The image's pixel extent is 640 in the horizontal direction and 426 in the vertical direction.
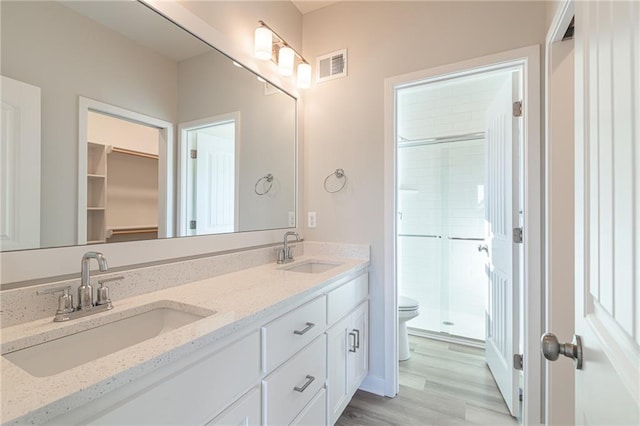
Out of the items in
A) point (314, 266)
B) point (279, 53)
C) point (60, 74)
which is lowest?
point (314, 266)

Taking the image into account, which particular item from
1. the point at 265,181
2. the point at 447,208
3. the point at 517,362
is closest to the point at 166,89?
the point at 265,181

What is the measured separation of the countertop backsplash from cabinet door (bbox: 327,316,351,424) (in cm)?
56

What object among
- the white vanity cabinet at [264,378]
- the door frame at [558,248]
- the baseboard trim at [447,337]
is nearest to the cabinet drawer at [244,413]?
the white vanity cabinet at [264,378]

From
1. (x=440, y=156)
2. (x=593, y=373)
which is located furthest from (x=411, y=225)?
(x=593, y=373)

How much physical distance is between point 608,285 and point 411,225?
109 inches

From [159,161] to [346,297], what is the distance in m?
1.16

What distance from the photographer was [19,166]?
0.88 m

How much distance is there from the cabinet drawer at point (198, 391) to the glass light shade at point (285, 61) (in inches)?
65.1

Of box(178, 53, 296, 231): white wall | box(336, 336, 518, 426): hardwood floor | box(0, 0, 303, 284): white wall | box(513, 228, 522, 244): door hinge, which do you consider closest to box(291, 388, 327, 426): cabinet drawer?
box(336, 336, 518, 426): hardwood floor

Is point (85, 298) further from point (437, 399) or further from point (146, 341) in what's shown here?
point (437, 399)

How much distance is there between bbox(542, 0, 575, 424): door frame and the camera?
1369mm

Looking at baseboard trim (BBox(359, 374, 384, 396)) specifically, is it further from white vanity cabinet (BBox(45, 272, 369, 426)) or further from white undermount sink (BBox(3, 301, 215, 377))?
white undermount sink (BBox(3, 301, 215, 377))

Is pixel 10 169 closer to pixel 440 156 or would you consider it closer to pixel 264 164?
pixel 264 164

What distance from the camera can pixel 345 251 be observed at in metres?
2.02
